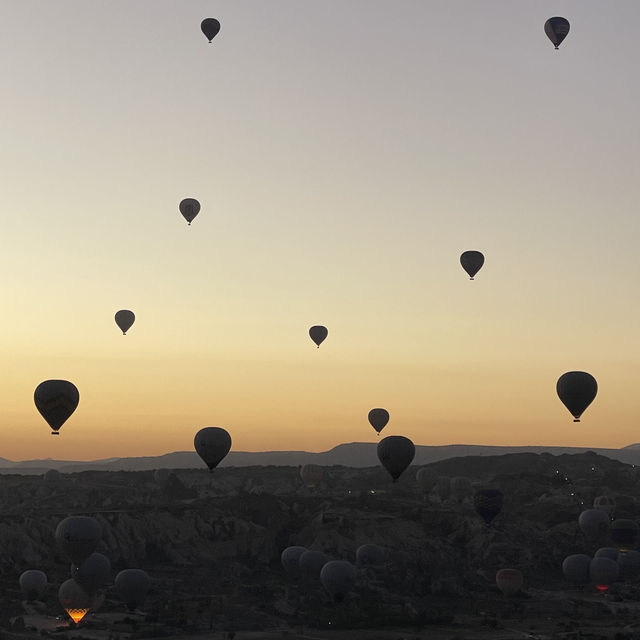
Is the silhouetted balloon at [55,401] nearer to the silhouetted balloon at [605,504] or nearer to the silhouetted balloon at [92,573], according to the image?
the silhouetted balloon at [92,573]

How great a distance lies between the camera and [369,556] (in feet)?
274

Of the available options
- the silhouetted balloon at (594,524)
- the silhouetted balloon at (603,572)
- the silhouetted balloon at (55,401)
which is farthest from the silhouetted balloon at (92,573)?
the silhouetted balloon at (594,524)

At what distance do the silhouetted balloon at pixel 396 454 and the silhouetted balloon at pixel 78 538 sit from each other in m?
20.9

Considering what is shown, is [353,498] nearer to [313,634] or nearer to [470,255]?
[470,255]

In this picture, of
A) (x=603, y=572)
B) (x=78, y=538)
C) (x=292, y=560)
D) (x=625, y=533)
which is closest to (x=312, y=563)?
(x=292, y=560)

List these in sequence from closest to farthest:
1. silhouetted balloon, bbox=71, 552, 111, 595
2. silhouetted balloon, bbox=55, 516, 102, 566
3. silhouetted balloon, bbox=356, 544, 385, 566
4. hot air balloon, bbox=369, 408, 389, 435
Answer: silhouetted balloon, bbox=71, 552, 111, 595 → silhouetted balloon, bbox=55, 516, 102, 566 → silhouetted balloon, bbox=356, 544, 385, 566 → hot air balloon, bbox=369, 408, 389, 435

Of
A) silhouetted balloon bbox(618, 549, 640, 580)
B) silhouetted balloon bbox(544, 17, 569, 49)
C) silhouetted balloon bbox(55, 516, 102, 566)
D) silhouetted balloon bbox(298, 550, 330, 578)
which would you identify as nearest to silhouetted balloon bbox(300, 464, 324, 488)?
silhouetted balloon bbox(618, 549, 640, 580)

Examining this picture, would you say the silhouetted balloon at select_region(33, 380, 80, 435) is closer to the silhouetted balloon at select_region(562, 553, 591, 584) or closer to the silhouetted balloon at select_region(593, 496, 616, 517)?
the silhouetted balloon at select_region(562, 553, 591, 584)

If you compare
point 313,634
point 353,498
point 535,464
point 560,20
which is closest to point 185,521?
point 353,498

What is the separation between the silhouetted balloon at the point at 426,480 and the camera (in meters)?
141

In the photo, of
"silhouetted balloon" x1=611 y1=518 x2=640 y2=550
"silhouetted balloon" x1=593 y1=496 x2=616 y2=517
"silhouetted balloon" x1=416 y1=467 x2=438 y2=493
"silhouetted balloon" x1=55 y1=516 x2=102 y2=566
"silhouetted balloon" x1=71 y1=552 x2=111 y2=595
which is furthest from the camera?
"silhouetted balloon" x1=416 y1=467 x2=438 y2=493

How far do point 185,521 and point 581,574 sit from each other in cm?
3343

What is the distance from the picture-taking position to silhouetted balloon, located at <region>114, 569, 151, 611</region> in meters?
67.0

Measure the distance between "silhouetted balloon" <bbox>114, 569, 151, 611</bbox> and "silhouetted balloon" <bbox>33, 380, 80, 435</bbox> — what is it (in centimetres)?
1033
